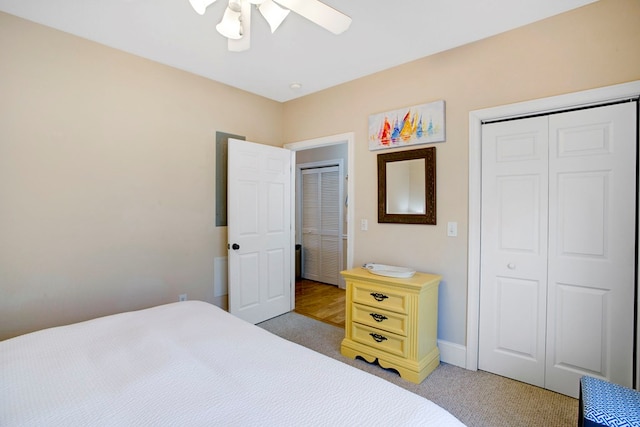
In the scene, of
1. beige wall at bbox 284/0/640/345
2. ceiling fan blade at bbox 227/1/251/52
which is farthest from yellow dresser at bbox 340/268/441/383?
ceiling fan blade at bbox 227/1/251/52

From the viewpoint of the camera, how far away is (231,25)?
1580 millimetres

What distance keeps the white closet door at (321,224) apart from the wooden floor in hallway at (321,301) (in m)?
0.24

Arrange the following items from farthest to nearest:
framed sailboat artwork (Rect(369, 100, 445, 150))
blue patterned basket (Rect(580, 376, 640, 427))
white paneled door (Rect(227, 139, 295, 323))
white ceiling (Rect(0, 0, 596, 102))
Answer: white paneled door (Rect(227, 139, 295, 323))
framed sailboat artwork (Rect(369, 100, 445, 150))
white ceiling (Rect(0, 0, 596, 102))
blue patterned basket (Rect(580, 376, 640, 427))

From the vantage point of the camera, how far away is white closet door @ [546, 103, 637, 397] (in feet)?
6.36

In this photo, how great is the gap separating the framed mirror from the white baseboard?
102 centimetres

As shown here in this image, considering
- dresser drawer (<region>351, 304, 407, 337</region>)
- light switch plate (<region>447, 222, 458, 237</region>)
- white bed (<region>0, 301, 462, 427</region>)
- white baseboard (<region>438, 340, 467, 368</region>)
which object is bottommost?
white baseboard (<region>438, 340, 467, 368</region>)

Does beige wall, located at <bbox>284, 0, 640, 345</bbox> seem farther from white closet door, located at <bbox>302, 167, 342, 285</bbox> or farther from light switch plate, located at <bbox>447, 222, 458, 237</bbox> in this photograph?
white closet door, located at <bbox>302, 167, 342, 285</bbox>

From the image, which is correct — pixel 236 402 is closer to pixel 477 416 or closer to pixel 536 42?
pixel 477 416

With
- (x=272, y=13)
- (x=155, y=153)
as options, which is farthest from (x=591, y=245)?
(x=155, y=153)

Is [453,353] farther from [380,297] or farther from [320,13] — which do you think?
[320,13]

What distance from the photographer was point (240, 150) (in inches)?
126

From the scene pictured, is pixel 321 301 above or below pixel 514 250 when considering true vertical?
below

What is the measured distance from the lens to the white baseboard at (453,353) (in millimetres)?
2525

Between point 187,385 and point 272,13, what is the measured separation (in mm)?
1704
